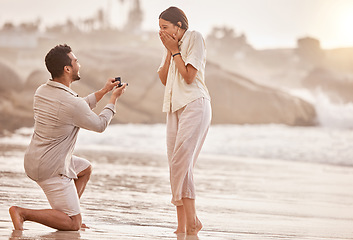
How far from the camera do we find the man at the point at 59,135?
11.9ft

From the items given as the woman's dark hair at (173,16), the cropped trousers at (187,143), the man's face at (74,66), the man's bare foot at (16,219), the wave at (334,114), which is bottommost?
the wave at (334,114)

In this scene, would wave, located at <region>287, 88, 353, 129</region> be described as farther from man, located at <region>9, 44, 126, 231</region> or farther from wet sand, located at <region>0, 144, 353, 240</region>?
man, located at <region>9, 44, 126, 231</region>

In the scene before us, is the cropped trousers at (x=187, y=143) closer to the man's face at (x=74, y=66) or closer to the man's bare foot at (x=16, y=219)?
the man's face at (x=74, y=66)

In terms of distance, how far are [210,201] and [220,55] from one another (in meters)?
31.9

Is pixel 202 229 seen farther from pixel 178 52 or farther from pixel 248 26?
pixel 248 26

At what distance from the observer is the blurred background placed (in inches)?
783

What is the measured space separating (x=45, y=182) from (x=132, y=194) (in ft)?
6.15

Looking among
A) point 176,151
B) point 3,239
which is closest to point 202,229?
point 176,151

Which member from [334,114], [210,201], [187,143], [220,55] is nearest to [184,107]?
[187,143]

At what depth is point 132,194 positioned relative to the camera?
5.50m

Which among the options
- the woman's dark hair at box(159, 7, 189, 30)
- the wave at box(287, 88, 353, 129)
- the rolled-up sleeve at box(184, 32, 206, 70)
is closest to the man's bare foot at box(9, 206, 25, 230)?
the rolled-up sleeve at box(184, 32, 206, 70)

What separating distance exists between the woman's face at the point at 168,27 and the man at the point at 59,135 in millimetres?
586

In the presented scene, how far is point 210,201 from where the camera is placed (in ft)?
17.9

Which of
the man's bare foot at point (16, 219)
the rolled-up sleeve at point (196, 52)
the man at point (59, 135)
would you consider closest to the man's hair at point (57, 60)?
the man at point (59, 135)
